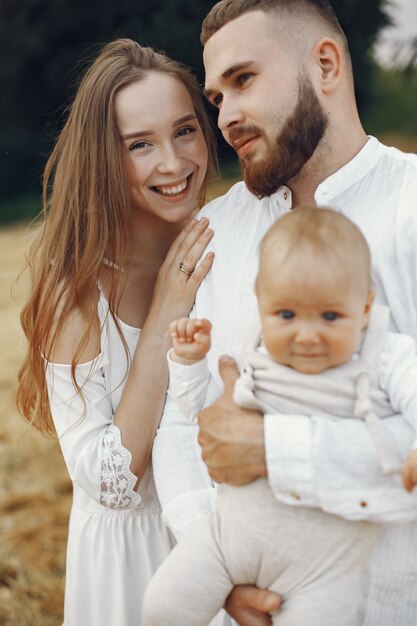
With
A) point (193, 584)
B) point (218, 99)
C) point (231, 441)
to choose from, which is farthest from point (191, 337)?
point (218, 99)

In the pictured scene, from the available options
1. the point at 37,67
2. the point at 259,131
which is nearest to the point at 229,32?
the point at 259,131

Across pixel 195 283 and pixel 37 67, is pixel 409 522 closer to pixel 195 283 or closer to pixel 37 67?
pixel 195 283

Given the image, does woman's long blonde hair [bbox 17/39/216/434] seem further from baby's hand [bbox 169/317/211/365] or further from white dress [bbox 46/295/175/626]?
baby's hand [bbox 169/317/211/365]

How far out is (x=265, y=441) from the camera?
159cm

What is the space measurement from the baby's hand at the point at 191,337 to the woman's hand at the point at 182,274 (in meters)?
0.38

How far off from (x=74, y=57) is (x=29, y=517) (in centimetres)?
334

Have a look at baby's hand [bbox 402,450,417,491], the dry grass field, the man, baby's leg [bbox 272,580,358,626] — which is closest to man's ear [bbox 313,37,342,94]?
the man

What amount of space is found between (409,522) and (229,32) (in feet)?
4.07

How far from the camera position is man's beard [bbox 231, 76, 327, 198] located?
1984 mm

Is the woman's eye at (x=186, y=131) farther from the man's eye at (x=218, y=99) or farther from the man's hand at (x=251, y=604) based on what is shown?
the man's hand at (x=251, y=604)

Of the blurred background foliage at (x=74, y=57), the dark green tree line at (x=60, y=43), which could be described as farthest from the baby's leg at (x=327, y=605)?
the dark green tree line at (x=60, y=43)

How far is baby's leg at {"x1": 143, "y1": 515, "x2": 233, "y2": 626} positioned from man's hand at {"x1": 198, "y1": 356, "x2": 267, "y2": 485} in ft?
0.37

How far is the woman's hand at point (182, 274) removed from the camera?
214 cm

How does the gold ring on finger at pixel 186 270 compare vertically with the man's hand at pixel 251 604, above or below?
above
